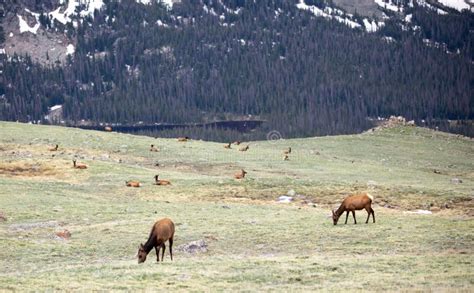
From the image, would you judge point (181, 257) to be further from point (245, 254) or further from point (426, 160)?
point (426, 160)

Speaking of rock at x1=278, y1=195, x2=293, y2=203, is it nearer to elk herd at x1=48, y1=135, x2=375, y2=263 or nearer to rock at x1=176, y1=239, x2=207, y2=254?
elk herd at x1=48, y1=135, x2=375, y2=263

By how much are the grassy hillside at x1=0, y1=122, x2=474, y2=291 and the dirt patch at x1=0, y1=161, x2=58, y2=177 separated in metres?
0.07

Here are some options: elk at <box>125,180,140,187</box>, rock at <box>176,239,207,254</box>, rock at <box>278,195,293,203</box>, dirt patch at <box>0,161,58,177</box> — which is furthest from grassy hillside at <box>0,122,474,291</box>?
elk at <box>125,180,140,187</box>

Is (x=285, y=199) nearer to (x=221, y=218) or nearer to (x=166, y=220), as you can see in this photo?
(x=221, y=218)

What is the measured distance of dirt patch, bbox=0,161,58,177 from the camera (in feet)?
191

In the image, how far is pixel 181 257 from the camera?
32.0m

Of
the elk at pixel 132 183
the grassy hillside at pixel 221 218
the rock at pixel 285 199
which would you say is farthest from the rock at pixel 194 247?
the elk at pixel 132 183

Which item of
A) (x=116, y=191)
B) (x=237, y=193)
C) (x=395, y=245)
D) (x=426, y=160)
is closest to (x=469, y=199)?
(x=237, y=193)

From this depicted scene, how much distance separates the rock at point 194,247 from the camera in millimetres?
33250

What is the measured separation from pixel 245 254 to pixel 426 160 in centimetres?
5264

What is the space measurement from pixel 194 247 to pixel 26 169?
28.6 m

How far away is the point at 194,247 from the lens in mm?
33469

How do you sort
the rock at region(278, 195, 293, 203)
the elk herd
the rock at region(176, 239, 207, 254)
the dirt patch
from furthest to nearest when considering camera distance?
the dirt patch, the rock at region(278, 195, 293, 203), the rock at region(176, 239, 207, 254), the elk herd

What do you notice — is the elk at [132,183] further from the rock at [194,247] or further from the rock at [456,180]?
the rock at [456,180]
